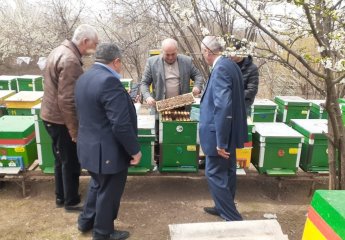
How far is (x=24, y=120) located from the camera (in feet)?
14.8

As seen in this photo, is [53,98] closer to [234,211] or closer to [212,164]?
[212,164]

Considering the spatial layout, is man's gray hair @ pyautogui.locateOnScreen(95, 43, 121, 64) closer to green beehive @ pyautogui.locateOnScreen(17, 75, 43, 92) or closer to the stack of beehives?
the stack of beehives

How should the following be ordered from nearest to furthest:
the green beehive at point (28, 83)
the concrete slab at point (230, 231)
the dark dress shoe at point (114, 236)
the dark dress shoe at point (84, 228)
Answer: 1. the concrete slab at point (230, 231)
2. the dark dress shoe at point (114, 236)
3. the dark dress shoe at point (84, 228)
4. the green beehive at point (28, 83)

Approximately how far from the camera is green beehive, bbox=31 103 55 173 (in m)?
4.06

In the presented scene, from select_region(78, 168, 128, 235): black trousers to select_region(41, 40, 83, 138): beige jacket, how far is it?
61cm

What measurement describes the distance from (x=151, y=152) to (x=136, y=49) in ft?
30.8

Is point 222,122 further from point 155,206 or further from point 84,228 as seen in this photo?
point 84,228

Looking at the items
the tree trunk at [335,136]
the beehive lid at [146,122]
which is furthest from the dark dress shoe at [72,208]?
the tree trunk at [335,136]

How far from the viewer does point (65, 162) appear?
12.2 feet

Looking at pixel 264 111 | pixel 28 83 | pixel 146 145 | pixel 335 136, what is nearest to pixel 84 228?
pixel 146 145

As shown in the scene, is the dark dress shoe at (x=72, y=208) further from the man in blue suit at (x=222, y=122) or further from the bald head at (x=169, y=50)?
the bald head at (x=169, y=50)

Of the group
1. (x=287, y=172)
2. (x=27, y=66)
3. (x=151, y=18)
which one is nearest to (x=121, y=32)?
(x=151, y=18)

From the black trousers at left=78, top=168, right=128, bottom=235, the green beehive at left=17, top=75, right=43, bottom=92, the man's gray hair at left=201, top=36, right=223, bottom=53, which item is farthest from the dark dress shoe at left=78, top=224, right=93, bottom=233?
the green beehive at left=17, top=75, right=43, bottom=92

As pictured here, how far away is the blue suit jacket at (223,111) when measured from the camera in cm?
323
